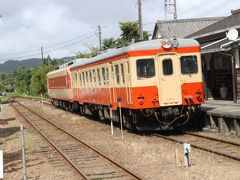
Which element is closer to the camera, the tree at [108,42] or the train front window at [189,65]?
the train front window at [189,65]

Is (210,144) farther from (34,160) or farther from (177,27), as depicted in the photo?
(177,27)

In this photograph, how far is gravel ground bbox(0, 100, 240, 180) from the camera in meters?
9.76

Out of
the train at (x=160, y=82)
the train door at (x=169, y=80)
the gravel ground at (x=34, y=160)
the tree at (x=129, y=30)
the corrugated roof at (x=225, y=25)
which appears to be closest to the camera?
the gravel ground at (x=34, y=160)

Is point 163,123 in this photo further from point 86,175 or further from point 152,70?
point 86,175

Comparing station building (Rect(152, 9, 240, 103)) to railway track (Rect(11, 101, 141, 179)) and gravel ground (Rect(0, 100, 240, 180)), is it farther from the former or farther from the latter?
railway track (Rect(11, 101, 141, 179))

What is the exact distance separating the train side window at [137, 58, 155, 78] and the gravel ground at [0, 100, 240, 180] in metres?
1.98

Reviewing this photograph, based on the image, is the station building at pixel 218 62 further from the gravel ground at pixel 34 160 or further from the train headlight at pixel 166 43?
the gravel ground at pixel 34 160

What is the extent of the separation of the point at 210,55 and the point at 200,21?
18.8m

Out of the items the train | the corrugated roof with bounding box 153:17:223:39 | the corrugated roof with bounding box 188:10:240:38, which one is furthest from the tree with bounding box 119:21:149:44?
the train

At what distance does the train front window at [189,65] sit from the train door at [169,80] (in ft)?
0.61

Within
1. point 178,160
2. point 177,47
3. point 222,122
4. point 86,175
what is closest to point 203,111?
point 222,122

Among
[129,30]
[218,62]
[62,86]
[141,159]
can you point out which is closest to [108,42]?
[129,30]

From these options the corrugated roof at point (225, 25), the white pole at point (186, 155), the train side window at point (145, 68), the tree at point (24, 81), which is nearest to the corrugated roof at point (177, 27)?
the corrugated roof at point (225, 25)

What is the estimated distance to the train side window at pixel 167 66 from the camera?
15547mm
